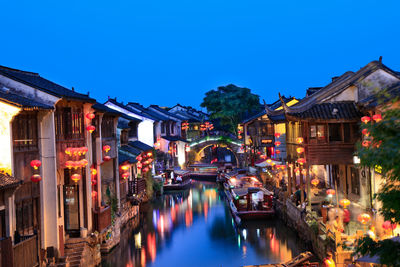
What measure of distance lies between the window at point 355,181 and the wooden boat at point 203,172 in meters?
28.2

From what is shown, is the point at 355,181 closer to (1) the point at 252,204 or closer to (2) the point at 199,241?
(1) the point at 252,204

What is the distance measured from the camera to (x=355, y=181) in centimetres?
2472

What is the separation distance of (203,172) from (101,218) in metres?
35.7

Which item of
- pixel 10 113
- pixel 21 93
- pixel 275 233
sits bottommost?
pixel 275 233

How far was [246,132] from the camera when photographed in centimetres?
5131

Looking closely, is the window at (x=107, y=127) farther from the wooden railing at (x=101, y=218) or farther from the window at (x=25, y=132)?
Result: the window at (x=25, y=132)

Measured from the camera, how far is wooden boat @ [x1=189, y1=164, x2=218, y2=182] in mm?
52800

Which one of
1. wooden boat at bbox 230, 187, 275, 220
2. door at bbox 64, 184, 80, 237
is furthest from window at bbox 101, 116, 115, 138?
wooden boat at bbox 230, 187, 275, 220

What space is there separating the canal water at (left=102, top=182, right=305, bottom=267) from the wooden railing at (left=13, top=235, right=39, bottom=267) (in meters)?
6.49

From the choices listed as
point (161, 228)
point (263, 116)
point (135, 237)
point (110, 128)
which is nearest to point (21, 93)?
point (110, 128)

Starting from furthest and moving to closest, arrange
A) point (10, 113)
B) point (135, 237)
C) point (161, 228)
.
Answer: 1. point (161, 228)
2. point (135, 237)
3. point (10, 113)

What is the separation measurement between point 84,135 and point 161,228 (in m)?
11.3

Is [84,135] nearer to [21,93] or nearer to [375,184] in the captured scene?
[21,93]

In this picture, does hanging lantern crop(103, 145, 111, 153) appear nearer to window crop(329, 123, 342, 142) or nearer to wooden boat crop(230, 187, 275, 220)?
wooden boat crop(230, 187, 275, 220)
